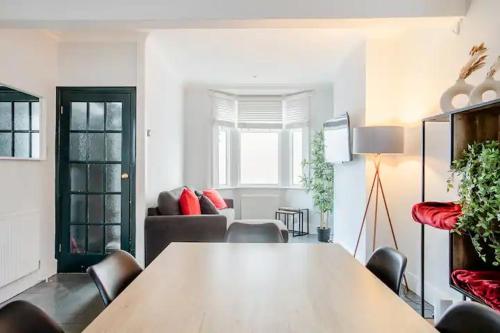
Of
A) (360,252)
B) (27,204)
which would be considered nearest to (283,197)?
(360,252)

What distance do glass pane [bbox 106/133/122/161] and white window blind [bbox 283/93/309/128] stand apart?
3678 millimetres

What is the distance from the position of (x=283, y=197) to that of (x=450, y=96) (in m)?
4.71

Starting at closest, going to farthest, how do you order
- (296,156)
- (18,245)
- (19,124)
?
(18,245) < (19,124) < (296,156)

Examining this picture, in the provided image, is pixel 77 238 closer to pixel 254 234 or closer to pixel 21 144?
pixel 21 144

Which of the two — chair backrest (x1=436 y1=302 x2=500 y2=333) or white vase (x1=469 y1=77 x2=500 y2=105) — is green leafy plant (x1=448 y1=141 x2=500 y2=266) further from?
chair backrest (x1=436 y1=302 x2=500 y2=333)

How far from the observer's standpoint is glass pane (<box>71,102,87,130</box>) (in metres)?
4.09

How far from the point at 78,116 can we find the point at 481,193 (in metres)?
3.93

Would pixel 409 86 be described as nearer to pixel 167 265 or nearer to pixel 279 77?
pixel 279 77

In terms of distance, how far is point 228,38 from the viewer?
4.14 meters

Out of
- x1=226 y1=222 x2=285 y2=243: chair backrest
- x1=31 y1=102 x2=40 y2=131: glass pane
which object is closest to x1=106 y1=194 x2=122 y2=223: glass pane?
x1=31 y1=102 x2=40 y2=131: glass pane

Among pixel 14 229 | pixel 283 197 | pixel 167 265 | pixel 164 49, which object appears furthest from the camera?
pixel 283 197

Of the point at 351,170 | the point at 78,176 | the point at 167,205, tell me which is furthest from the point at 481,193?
the point at 78,176

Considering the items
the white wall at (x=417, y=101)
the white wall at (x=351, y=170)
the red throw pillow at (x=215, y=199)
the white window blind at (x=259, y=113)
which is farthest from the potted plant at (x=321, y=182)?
the white wall at (x=417, y=101)

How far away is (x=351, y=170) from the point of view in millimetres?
4625
